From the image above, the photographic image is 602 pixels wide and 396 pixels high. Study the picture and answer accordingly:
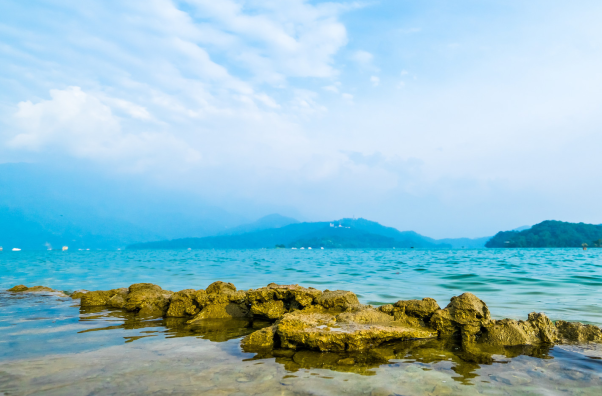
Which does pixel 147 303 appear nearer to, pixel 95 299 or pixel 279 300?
pixel 95 299

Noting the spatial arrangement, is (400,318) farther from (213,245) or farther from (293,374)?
(213,245)

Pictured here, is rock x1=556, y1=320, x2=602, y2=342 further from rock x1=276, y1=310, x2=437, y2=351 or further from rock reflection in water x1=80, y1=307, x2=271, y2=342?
rock reflection in water x1=80, y1=307, x2=271, y2=342

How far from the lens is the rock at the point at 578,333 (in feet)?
21.4

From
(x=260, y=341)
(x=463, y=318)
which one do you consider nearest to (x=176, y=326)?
(x=260, y=341)

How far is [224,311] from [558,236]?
14422 centimetres

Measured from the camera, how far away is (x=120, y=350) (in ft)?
20.2

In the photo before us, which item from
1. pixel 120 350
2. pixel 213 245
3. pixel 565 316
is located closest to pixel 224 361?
pixel 120 350

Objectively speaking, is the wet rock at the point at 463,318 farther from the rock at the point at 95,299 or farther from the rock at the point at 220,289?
the rock at the point at 95,299

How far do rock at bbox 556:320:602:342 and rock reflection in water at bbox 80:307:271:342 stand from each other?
6.06 m

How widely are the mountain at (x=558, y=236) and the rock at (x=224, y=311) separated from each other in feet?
450

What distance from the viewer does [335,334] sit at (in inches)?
237

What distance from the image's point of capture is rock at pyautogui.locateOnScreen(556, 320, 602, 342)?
6508mm

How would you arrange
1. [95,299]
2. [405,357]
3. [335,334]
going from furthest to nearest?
[95,299] < [335,334] < [405,357]

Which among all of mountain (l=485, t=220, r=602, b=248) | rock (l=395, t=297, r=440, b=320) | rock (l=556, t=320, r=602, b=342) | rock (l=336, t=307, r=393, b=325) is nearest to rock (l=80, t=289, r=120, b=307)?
rock (l=336, t=307, r=393, b=325)
